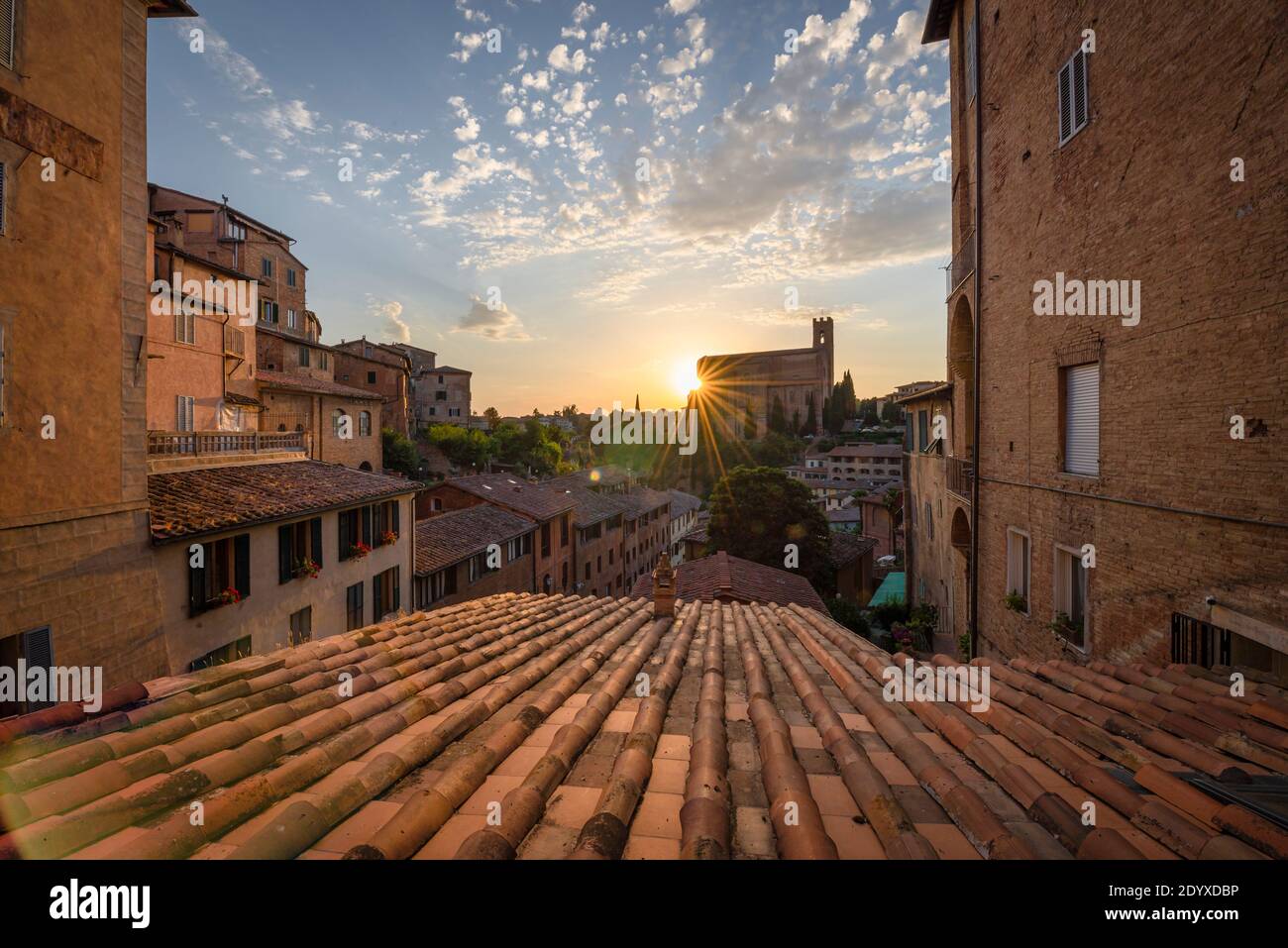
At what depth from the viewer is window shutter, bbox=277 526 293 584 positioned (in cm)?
1308

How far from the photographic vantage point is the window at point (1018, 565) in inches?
419

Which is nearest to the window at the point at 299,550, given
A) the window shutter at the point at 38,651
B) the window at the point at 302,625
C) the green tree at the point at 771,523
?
the window at the point at 302,625

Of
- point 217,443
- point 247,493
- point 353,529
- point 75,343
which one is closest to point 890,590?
point 353,529

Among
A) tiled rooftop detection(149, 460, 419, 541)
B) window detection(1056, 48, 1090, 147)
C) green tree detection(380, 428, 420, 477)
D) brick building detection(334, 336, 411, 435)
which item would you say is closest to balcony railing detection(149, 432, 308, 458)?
tiled rooftop detection(149, 460, 419, 541)

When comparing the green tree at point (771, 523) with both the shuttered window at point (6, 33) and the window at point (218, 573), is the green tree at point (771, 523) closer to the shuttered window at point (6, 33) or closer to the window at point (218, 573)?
the window at point (218, 573)

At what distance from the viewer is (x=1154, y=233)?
691 cm

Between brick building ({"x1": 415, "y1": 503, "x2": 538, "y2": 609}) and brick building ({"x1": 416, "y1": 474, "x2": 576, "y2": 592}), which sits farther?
brick building ({"x1": 416, "y1": 474, "x2": 576, "y2": 592})

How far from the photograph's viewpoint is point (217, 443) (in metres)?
14.7

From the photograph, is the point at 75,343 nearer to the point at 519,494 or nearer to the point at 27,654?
the point at 27,654

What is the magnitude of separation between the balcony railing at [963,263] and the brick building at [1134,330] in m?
1.02

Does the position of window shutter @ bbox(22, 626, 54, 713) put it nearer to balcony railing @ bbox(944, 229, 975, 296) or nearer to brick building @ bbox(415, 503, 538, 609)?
brick building @ bbox(415, 503, 538, 609)

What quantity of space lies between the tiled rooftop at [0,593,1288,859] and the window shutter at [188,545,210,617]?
25.0 ft

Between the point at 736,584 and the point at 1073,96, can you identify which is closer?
the point at 1073,96

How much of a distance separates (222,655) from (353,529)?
507cm
